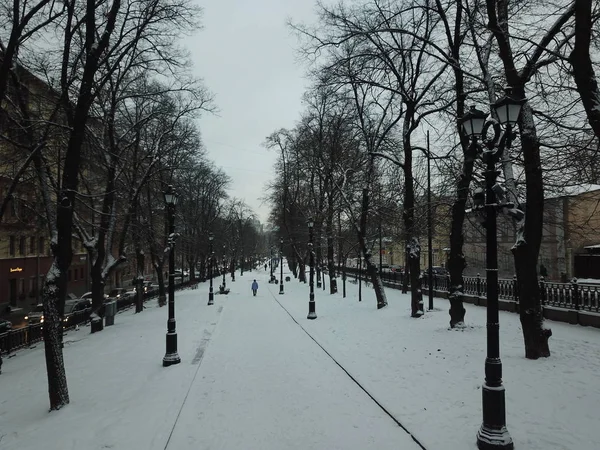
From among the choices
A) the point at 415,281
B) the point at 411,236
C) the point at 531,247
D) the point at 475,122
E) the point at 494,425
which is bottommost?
the point at 494,425

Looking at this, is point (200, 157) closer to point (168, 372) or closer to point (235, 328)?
point (235, 328)

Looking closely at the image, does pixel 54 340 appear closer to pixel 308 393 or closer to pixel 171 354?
pixel 171 354

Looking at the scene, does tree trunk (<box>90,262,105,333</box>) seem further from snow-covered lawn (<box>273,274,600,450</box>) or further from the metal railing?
the metal railing

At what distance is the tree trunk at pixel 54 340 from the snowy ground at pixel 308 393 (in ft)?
1.29

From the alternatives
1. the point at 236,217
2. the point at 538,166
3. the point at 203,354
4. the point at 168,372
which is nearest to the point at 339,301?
the point at 203,354

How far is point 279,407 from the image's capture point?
8211mm

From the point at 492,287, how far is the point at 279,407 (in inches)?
175

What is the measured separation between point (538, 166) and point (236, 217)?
67.0 m

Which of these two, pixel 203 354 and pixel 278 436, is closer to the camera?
pixel 278 436

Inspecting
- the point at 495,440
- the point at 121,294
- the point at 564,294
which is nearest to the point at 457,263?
the point at 564,294

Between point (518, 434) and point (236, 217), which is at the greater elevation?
point (236, 217)

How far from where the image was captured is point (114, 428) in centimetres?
748

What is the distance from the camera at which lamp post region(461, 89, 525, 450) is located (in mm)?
5914

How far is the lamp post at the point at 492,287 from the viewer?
5.91 m
